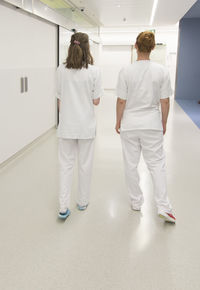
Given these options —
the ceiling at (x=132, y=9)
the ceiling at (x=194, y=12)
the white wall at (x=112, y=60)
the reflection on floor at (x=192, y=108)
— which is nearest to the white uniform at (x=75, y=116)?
the reflection on floor at (x=192, y=108)

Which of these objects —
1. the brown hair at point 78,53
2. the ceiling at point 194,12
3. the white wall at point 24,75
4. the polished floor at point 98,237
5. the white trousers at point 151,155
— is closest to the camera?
the polished floor at point 98,237

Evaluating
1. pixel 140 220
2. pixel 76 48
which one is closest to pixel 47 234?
pixel 140 220

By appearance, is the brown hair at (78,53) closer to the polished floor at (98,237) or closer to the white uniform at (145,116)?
the white uniform at (145,116)

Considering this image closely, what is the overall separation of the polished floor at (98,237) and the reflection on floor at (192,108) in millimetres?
4502

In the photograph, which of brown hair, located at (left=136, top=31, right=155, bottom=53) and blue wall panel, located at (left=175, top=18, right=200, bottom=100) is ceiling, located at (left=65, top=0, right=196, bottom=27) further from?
brown hair, located at (left=136, top=31, right=155, bottom=53)

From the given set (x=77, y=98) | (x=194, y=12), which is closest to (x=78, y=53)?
(x=77, y=98)

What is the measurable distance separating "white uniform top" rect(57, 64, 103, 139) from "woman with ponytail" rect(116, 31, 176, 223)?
25 centimetres

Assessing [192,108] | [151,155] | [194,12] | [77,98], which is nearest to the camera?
[77,98]

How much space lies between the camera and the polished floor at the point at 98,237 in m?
2.17

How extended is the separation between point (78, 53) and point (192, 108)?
28.5ft

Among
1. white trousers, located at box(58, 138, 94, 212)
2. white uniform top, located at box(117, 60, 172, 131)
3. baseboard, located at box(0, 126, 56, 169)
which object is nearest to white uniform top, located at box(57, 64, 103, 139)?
white trousers, located at box(58, 138, 94, 212)

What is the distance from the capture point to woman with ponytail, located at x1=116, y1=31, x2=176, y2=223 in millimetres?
2693

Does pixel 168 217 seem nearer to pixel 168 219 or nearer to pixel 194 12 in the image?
pixel 168 219

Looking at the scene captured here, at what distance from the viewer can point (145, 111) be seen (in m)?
2.78
